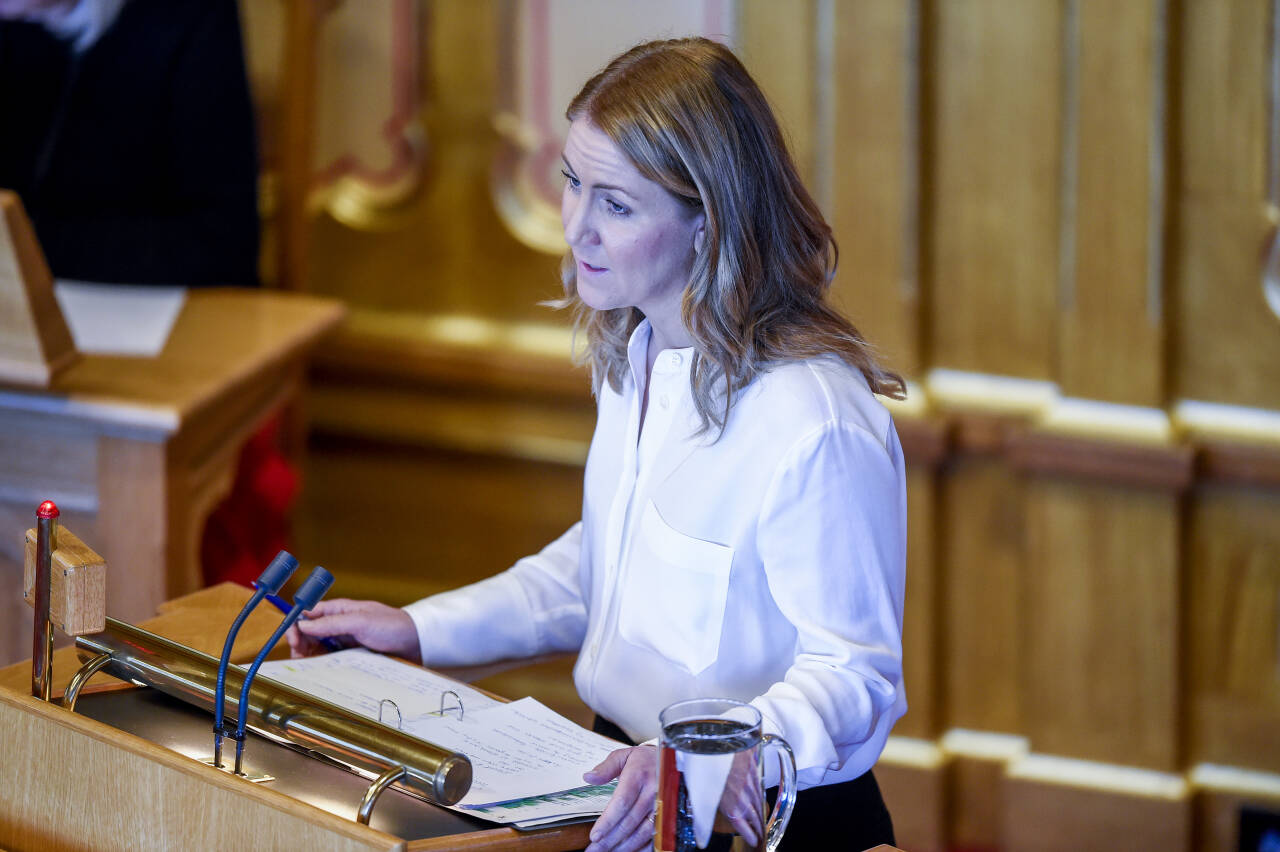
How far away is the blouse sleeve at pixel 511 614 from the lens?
1.88m

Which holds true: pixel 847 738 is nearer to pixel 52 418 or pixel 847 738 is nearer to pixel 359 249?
pixel 52 418

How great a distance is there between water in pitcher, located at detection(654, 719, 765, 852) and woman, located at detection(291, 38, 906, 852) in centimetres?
25

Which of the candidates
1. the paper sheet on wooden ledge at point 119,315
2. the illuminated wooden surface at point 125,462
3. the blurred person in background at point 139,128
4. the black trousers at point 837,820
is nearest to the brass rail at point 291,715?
the black trousers at point 837,820

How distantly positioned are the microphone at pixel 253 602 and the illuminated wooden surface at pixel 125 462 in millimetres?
1055

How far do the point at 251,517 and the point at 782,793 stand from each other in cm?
195

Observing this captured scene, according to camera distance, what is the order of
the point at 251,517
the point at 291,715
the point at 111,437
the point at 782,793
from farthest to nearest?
the point at 251,517
the point at 111,437
the point at 291,715
the point at 782,793

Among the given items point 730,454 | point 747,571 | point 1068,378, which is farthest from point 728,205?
point 1068,378

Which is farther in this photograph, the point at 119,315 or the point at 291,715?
the point at 119,315

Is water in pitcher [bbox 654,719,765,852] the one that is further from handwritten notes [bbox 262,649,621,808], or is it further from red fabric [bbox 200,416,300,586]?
red fabric [bbox 200,416,300,586]

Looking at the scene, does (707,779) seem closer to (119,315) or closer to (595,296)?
(595,296)

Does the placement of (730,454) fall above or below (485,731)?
above

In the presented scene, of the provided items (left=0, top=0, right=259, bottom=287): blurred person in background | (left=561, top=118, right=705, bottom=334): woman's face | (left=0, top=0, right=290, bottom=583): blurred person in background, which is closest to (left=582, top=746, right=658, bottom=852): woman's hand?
(left=561, top=118, right=705, bottom=334): woman's face

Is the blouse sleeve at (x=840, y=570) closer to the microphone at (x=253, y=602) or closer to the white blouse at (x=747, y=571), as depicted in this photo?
the white blouse at (x=747, y=571)

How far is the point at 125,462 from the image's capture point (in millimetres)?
2510
